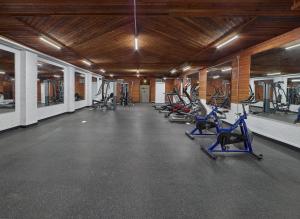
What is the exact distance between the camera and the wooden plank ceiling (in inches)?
143

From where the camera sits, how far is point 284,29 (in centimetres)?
496

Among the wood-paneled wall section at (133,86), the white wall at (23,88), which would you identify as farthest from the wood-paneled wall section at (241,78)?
the wood-paneled wall section at (133,86)

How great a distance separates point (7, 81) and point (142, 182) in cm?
724

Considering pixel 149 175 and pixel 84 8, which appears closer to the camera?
pixel 149 175

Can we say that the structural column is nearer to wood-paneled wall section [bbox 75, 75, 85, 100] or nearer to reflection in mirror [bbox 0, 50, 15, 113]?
wood-paneled wall section [bbox 75, 75, 85, 100]

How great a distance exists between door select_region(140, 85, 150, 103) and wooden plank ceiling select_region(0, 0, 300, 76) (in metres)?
14.6

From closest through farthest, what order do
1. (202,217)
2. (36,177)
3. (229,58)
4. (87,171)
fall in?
1. (202,217)
2. (36,177)
3. (87,171)
4. (229,58)

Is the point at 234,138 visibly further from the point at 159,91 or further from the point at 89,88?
the point at 159,91

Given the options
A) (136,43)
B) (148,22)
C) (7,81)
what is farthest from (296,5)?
(7,81)

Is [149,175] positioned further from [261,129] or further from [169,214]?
[261,129]

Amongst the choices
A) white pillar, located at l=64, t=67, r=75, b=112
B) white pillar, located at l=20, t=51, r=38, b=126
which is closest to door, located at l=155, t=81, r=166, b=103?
white pillar, located at l=64, t=67, r=75, b=112

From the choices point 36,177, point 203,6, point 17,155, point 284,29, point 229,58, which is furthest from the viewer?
point 229,58

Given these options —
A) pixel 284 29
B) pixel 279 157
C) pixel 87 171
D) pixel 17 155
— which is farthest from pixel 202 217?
pixel 284 29

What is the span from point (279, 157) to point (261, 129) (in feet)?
6.69
